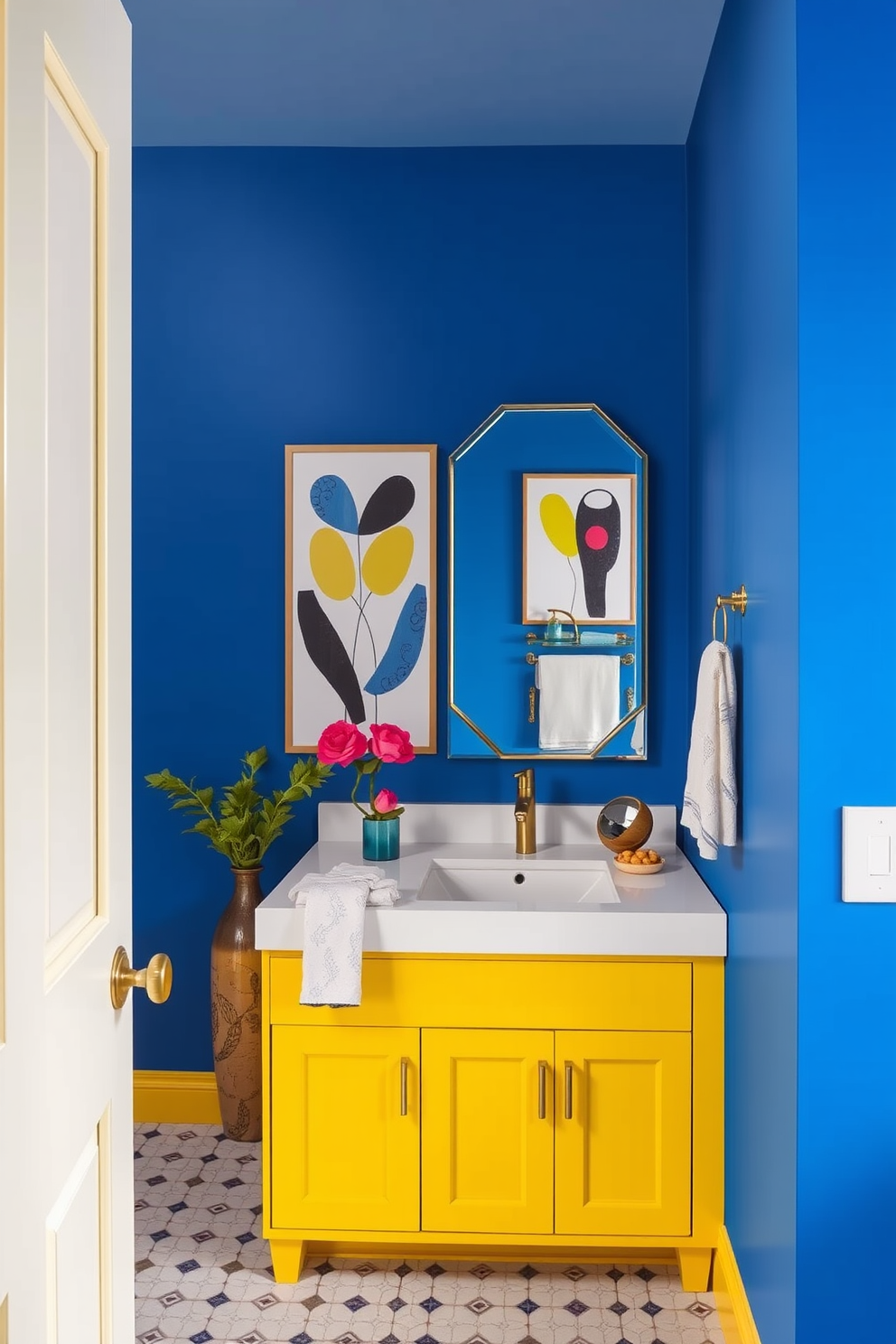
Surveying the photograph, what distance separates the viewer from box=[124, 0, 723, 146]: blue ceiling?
230 cm

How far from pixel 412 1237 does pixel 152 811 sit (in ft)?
4.33

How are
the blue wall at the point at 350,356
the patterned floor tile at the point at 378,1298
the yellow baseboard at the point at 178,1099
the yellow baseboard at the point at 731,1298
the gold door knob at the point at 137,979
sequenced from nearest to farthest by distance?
the gold door knob at the point at 137,979, the yellow baseboard at the point at 731,1298, the patterned floor tile at the point at 378,1298, the blue wall at the point at 350,356, the yellow baseboard at the point at 178,1099

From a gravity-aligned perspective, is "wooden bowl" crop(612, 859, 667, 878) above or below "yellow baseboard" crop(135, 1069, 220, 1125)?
above

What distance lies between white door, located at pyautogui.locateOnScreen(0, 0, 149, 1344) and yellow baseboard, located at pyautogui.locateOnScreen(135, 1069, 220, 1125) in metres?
1.82

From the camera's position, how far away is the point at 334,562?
2.90 metres

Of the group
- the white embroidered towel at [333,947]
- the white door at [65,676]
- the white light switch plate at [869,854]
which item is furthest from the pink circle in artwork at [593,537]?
the white door at [65,676]

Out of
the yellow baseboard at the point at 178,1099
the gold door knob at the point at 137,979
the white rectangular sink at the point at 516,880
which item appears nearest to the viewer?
the gold door knob at the point at 137,979

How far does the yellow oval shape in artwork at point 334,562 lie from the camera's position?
290 centimetres

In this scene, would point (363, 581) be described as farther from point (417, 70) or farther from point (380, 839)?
point (417, 70)

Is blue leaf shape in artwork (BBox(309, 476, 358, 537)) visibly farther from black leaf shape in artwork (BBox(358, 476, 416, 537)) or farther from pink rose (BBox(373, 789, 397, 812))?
pink rose (BBox(373, 789, 397, 812))

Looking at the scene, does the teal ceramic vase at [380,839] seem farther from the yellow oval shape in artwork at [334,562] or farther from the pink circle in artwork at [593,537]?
the pink circle in artwork at [593,537]

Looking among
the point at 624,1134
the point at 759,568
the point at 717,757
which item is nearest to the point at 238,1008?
the point at 624,1134

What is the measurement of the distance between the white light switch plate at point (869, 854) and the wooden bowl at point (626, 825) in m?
1.06

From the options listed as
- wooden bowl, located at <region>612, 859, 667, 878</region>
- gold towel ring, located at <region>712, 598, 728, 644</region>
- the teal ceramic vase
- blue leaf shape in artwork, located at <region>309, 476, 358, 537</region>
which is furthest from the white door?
blue leaf shape in artwork, located at <region>309, 476, 358, 537</region>
